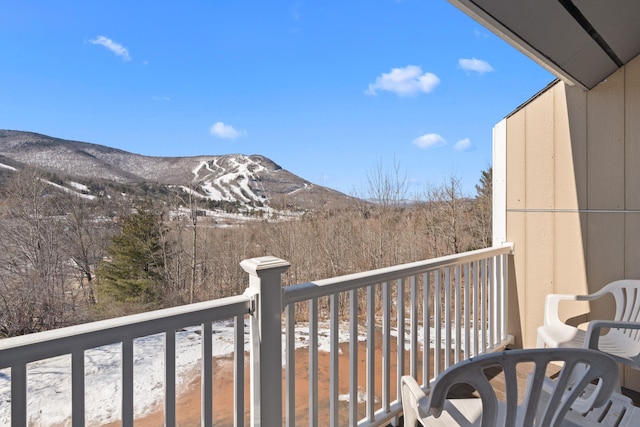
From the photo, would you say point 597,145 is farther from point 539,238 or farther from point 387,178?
point 387,178

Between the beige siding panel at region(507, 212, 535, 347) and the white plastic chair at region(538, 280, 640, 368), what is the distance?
47 cm

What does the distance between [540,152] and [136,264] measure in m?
12.4

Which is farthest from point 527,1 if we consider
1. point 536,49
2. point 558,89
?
point 558,89

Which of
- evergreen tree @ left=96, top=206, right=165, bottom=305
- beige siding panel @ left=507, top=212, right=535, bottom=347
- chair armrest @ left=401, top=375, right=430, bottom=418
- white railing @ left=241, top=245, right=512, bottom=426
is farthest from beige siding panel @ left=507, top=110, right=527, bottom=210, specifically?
evergreen tree @ left=96, top=206, right=165, bottom=305

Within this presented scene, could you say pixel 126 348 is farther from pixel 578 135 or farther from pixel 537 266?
pixel 578 135

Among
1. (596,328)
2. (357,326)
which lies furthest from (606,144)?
(357,326)

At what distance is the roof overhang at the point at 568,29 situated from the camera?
1498 millimetres

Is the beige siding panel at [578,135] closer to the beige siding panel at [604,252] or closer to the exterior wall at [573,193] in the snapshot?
the exterior wall at [573,193]

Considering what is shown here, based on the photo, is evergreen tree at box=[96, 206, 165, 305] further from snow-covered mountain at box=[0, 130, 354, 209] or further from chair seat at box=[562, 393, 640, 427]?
chair seat at box=[562, 393, 640, 427]

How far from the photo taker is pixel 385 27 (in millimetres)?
10281

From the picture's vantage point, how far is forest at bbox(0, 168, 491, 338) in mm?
8594

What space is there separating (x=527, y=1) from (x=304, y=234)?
9758 mm

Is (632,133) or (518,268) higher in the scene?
(632,133)

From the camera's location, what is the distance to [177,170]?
51.0 feet
